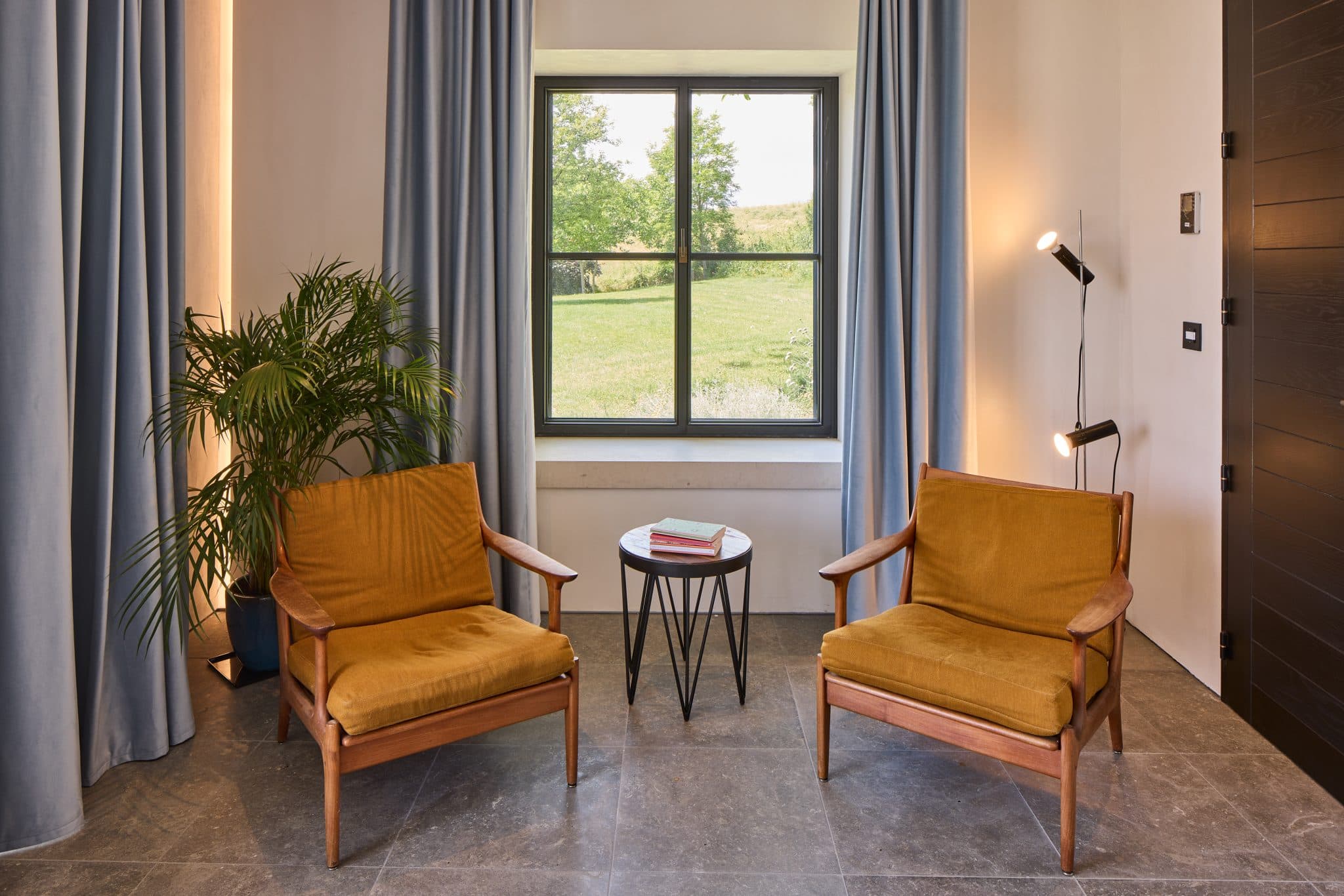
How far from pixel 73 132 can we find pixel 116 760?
1.77 m

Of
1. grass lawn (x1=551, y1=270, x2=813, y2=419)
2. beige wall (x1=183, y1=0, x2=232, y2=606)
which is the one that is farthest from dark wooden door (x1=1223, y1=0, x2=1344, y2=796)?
beige wall (x1=183, y1=0, x2=232, y2=606)

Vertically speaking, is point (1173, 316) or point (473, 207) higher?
point (473, 207)

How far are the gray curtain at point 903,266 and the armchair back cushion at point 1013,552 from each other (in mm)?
779

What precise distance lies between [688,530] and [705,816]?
35.2 inches

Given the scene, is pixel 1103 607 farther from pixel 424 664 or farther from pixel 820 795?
pixel 424 664

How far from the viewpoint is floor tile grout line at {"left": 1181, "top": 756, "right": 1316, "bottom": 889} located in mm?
2355

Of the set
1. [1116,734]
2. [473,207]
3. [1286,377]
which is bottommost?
[1116,734]

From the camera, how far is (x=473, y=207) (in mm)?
3830

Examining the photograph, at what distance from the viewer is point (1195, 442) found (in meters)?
3.42

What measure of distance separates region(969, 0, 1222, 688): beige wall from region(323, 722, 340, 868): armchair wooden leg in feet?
9.18

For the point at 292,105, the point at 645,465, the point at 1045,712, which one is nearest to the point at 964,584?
the point at 1045,712

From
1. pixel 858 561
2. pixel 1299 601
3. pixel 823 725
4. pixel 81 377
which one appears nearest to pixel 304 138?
pixel 81 377

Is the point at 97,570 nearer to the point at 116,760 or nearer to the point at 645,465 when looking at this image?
the point at 116,760

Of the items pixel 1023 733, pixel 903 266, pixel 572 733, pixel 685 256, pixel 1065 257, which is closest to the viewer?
pixel 1023 733
